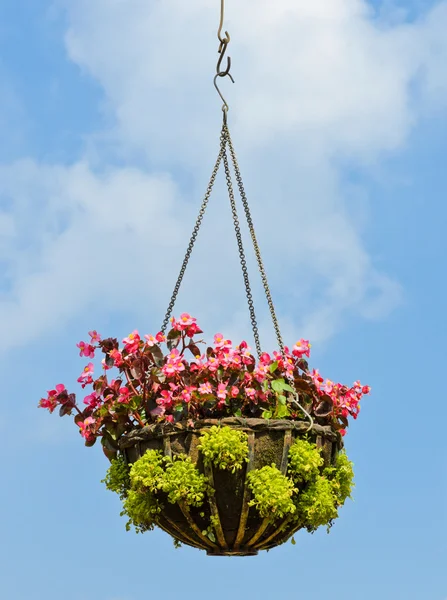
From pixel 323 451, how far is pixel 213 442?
0.59m

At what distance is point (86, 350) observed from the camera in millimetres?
4145

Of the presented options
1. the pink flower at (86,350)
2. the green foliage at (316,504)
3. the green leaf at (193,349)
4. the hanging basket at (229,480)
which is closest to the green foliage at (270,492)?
the hanging basket at (229,480)

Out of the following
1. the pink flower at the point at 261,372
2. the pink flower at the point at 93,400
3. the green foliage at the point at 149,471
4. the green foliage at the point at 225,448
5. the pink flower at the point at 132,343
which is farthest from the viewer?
the pink flower at the point at 93,400

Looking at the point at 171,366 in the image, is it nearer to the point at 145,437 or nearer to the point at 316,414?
the point at 145,437

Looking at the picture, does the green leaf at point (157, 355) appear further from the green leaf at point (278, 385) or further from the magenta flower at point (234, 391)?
the green leaf at point (278, 385)

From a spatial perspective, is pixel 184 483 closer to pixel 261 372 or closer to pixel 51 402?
pixel 261 372

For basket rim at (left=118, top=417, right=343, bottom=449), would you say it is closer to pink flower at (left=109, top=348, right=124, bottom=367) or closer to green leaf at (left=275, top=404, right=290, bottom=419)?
green leaf at (left=275, top=404, right=290, bottom=419)

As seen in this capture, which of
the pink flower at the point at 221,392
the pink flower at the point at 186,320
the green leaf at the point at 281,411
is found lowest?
the green leaf at the point at 281,411

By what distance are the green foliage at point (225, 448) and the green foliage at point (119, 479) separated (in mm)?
537

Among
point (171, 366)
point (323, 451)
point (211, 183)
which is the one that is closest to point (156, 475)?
point (171, 366)

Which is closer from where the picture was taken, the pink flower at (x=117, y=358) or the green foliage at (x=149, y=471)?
the green foliage at (x=149, y=471)

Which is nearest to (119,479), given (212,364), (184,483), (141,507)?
(141,507)

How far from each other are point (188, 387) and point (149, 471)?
377 millimetres

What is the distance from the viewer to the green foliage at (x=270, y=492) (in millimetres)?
3738
